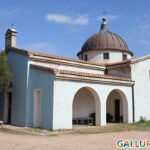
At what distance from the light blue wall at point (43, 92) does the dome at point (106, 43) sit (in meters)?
10.7

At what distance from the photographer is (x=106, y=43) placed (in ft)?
81.6

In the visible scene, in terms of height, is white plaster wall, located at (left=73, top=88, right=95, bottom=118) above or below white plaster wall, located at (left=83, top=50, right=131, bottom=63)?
below

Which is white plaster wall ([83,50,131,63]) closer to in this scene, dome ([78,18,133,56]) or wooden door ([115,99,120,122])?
dome ([78,18,133,56])

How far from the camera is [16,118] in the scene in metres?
16.7

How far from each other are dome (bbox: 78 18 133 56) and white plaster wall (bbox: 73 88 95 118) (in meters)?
7.04

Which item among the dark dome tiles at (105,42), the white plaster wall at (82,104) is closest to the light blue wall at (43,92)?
the white plaster wall at (82,104)

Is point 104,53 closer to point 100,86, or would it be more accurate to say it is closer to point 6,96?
point 100,86

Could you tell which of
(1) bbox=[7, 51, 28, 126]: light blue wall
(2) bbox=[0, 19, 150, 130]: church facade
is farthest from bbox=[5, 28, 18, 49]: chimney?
(1) bbox=[7, 51, 28, 126]: light blue wall

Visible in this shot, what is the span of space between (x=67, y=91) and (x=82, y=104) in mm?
4710

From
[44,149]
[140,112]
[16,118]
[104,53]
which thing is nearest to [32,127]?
[16,118]

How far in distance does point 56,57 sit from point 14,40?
3.85 meters

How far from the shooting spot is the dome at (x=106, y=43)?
24.8 meters

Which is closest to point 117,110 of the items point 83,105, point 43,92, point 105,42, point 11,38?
point 83,105

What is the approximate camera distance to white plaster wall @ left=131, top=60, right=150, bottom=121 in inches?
771
